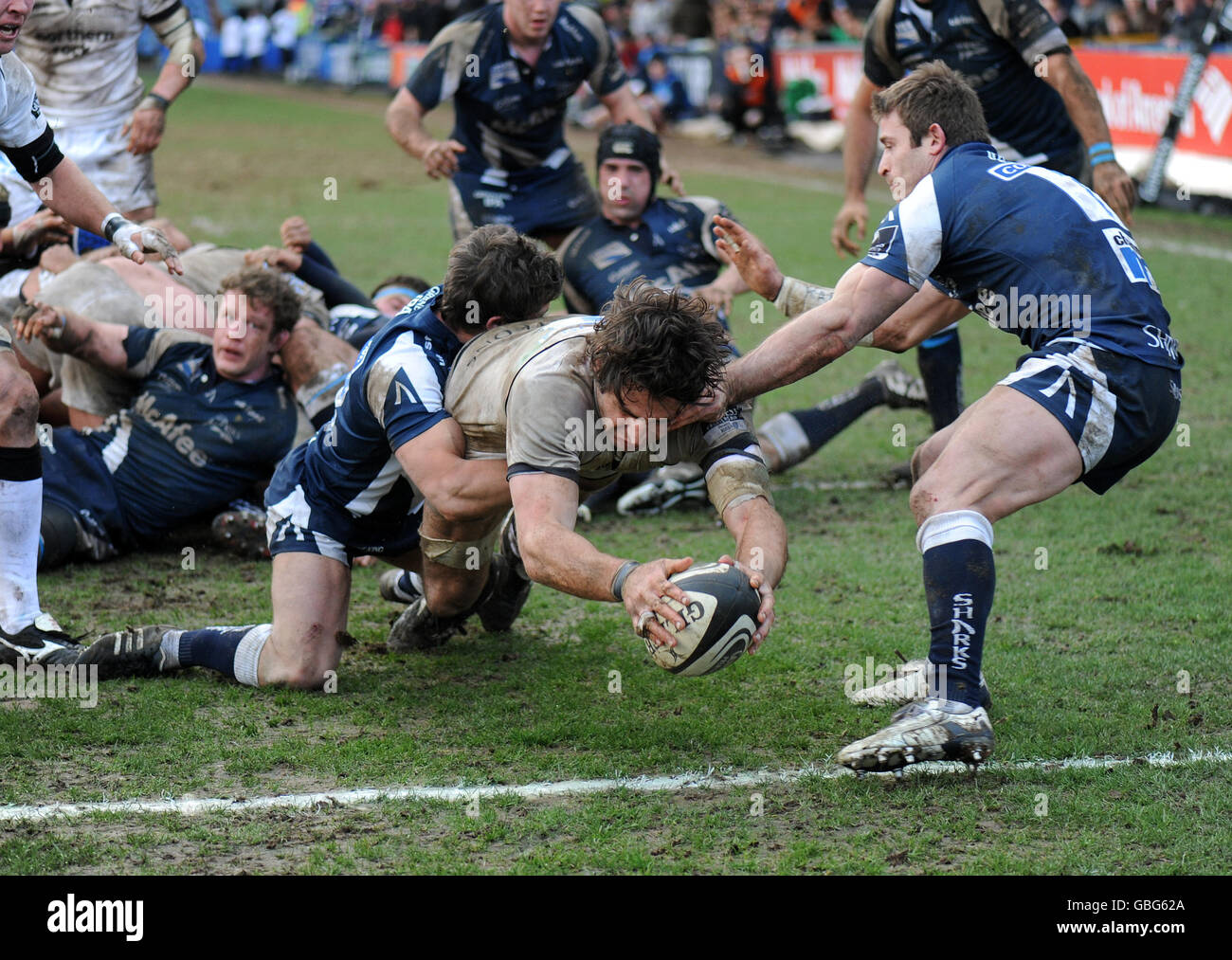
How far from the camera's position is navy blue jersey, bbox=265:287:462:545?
171 inches

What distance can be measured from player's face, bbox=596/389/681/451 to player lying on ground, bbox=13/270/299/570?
2.35m

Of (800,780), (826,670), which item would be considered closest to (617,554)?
(826,670)

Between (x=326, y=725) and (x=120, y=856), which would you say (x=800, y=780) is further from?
(x=120, y=856)

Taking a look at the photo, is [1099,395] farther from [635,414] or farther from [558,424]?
[558,424]

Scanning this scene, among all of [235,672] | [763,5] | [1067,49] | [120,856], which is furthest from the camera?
[763,5]

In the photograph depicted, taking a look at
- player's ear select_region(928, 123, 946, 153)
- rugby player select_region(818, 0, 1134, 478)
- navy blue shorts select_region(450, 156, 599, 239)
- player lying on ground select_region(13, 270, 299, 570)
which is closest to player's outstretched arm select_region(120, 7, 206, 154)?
navy blue shorts select_region(450, 156, 599, 239)

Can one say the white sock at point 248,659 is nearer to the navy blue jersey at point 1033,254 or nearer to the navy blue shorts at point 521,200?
the navy blue jersey at point 1033,254

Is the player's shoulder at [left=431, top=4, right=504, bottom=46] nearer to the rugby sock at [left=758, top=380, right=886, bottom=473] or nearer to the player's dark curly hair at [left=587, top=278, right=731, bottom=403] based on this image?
the rugby sock at [left=758, top=380, right=886, bottom=473]

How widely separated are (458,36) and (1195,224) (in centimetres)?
938

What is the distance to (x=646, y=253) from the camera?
7.12 m

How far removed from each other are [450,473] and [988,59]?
4.00 metres

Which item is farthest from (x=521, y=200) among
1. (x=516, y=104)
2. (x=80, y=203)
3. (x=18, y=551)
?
(x=18, y=551)
